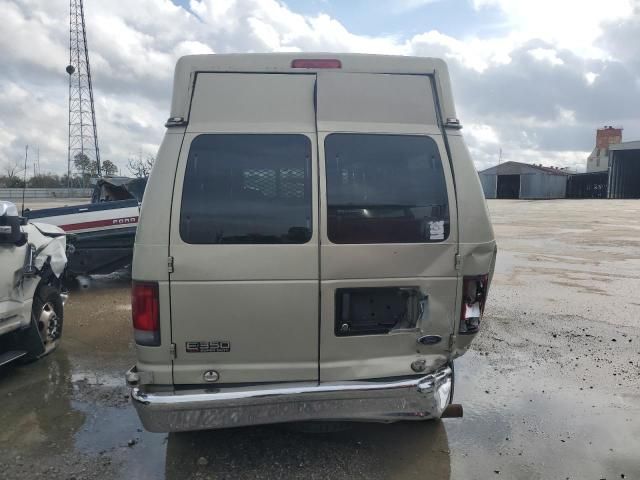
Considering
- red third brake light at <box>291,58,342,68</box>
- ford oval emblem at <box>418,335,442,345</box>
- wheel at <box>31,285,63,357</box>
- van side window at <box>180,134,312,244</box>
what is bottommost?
wheel at <box>31,285,63,357</box>

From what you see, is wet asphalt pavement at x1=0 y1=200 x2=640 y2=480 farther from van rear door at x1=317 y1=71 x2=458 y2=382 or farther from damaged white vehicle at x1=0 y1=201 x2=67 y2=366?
van rear door at x1=317 y1=71 x2=458 y2=382

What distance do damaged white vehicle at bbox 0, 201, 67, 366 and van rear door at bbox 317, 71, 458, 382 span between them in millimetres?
3163

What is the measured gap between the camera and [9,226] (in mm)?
4527

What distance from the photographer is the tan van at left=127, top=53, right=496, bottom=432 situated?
298 cm

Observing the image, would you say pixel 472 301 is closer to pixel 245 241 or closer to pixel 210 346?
pixel 245 241

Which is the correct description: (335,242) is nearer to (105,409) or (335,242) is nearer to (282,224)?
(282,224)

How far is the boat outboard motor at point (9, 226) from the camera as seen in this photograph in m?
4.49

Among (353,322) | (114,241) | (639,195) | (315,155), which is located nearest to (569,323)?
(353,322)

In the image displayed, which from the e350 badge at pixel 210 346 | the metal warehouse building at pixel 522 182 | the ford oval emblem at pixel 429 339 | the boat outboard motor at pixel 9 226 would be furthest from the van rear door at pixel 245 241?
the metal warehouse building at pixel 522 182

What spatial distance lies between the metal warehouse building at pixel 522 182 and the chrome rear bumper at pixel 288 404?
60331mm

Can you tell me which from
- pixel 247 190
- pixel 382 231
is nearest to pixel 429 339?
pixel 382 231

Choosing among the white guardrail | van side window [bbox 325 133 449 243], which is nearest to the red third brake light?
van side window [bbox 325 133 449 243]

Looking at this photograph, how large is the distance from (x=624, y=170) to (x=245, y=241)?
205 ft

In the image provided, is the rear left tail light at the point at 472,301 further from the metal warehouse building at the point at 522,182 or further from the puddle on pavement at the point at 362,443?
the metal warehouse building at the point at 522,182
